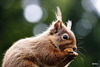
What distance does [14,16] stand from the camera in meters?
17.7

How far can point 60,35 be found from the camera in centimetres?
455

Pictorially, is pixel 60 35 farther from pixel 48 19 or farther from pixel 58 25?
pixel 48 19

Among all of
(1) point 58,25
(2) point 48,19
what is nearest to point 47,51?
(1) point 58,25

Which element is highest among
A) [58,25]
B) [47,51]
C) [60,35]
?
[58,25]

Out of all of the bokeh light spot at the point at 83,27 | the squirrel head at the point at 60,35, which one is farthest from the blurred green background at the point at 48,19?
the squirrel head at the point at 60,35

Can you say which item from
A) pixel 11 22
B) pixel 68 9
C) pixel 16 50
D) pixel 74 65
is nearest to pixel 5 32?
pixel 11 22

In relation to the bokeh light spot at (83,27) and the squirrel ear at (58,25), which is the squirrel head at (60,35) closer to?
the squirrel ear at (58,25)

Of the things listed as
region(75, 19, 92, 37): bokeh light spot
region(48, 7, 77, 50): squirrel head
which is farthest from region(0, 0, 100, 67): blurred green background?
region(48, 7, 77, 50): squirrel head

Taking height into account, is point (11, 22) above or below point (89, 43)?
above

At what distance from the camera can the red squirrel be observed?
14.0ft

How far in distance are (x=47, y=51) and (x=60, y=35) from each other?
0.33m

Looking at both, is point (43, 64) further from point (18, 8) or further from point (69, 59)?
point (18, 8)

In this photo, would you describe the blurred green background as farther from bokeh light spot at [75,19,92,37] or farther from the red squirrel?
the red squirrel

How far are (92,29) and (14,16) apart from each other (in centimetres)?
490
